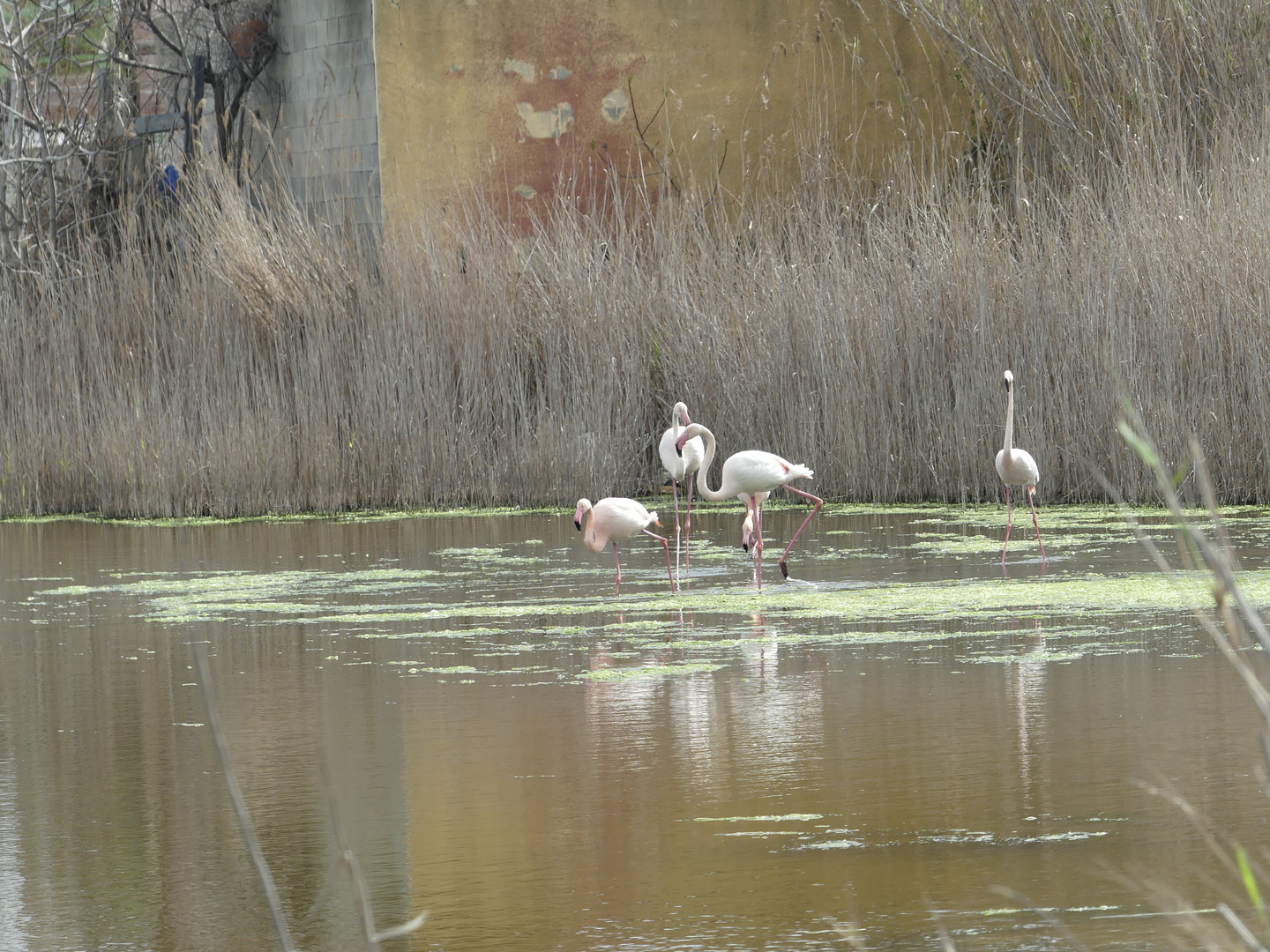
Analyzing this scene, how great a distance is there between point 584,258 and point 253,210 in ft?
8.18

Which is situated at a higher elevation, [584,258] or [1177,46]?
[1177,46]

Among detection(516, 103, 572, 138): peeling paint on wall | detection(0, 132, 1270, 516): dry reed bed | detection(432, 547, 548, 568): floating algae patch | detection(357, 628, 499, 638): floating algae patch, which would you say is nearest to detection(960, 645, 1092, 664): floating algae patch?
detection(357, 628, 499, 638): floating algae patch

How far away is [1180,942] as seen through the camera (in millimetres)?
3016

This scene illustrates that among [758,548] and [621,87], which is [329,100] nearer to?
[621,87]

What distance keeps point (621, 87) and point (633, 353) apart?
4.00m

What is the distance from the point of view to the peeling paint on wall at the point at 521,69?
14891mm

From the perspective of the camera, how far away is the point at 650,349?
486 inches

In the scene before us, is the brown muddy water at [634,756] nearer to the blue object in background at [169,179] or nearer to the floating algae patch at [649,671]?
the floating algae patch at [649,671]

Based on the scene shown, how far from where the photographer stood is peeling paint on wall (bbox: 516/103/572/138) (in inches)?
588

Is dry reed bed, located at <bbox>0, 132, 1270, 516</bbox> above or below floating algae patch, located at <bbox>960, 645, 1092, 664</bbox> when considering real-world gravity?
above

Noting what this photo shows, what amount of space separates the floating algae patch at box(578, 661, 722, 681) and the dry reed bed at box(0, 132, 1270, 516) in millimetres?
5430

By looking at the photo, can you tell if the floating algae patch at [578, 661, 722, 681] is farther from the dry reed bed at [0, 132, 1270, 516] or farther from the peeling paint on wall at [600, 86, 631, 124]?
the peeling paint on wall at [600, 86, 631, 124]

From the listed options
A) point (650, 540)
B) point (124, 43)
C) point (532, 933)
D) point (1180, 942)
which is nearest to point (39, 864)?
point (532, 933)

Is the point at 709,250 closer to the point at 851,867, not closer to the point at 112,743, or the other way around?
the point at 112,743
